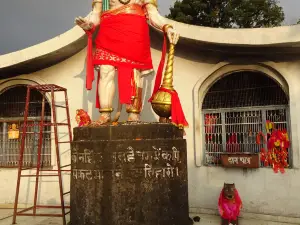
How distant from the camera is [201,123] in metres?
6.31

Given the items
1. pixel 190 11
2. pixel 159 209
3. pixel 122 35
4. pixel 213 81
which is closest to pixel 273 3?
pixel 190 11

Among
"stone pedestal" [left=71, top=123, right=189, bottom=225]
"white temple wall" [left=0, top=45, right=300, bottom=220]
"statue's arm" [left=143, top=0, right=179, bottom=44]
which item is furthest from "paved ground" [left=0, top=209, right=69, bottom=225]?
"statue's arm" [left=143, top=0, right=179, bottom=44]

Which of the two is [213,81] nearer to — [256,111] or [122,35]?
[256,111]

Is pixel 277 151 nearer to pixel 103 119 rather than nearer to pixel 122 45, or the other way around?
pixel 103 119

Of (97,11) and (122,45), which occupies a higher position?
(97,11)

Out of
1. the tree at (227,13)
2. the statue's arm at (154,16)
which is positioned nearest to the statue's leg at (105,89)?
the statue's arm at (154,16)

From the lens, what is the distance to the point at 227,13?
15984 millimetres

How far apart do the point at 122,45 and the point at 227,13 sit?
13.1 metres

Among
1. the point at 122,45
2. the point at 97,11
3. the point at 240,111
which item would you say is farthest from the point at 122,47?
the point at 240,111

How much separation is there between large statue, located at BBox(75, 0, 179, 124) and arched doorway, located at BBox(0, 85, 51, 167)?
330 cm

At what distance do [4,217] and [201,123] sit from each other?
4120 mm

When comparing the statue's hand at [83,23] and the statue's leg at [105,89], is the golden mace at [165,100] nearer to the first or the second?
the statue's leg at [105,89]

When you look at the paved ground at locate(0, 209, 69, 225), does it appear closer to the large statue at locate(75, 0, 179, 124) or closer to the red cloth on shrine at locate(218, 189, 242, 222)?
the large statue at locate(75, 0, 179, 124)

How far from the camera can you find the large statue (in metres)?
4.34
